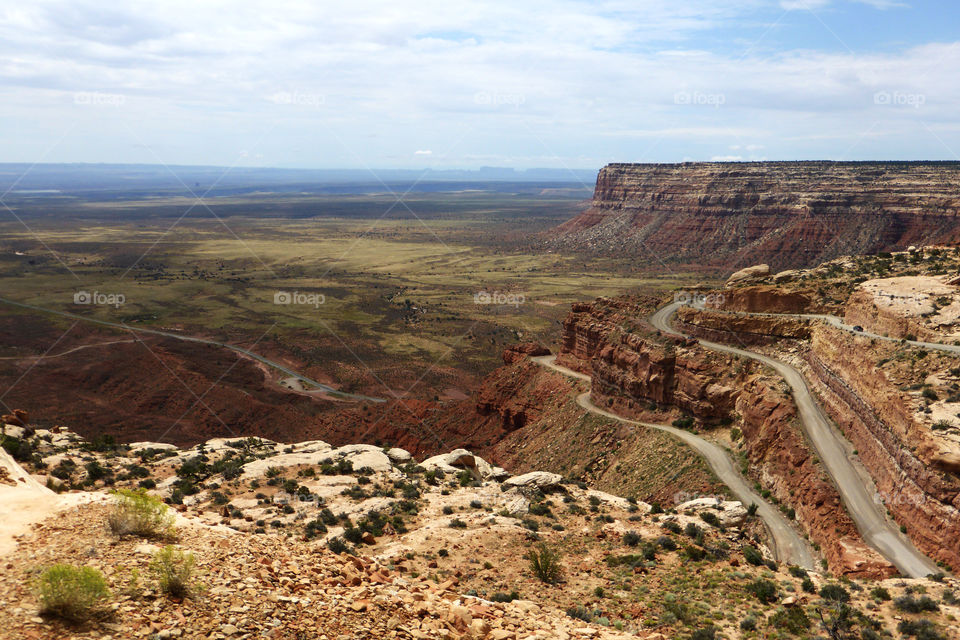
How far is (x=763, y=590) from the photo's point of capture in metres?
19.2

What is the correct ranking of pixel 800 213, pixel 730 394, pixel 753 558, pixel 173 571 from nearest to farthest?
pixel 173 571, pixel 753 558, pixel 730 394, pixel 800 213

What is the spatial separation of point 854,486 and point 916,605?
13.6 metres

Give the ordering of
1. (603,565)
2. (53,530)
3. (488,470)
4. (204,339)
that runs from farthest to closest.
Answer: (204,339), (488,470), (603,565), (53,530)

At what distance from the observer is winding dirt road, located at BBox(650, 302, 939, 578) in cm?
2531

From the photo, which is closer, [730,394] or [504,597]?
[504,597]

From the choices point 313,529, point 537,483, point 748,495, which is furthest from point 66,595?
point 748,495

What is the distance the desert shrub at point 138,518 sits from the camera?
48.6ft

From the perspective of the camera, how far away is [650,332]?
5181 centimetres

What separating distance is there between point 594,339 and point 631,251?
14133 cm

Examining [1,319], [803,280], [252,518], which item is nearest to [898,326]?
[803,280]

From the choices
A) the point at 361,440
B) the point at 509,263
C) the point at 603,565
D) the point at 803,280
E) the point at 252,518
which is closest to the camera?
the point at 603,565

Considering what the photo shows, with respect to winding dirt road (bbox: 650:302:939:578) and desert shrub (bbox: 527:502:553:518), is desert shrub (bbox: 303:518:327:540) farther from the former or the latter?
winding dirt road (bbox: 650:302:939:578)

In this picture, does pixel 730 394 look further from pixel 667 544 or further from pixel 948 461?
pixel 667 544

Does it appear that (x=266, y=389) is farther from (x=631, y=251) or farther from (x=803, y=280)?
(x=631, y=251)
